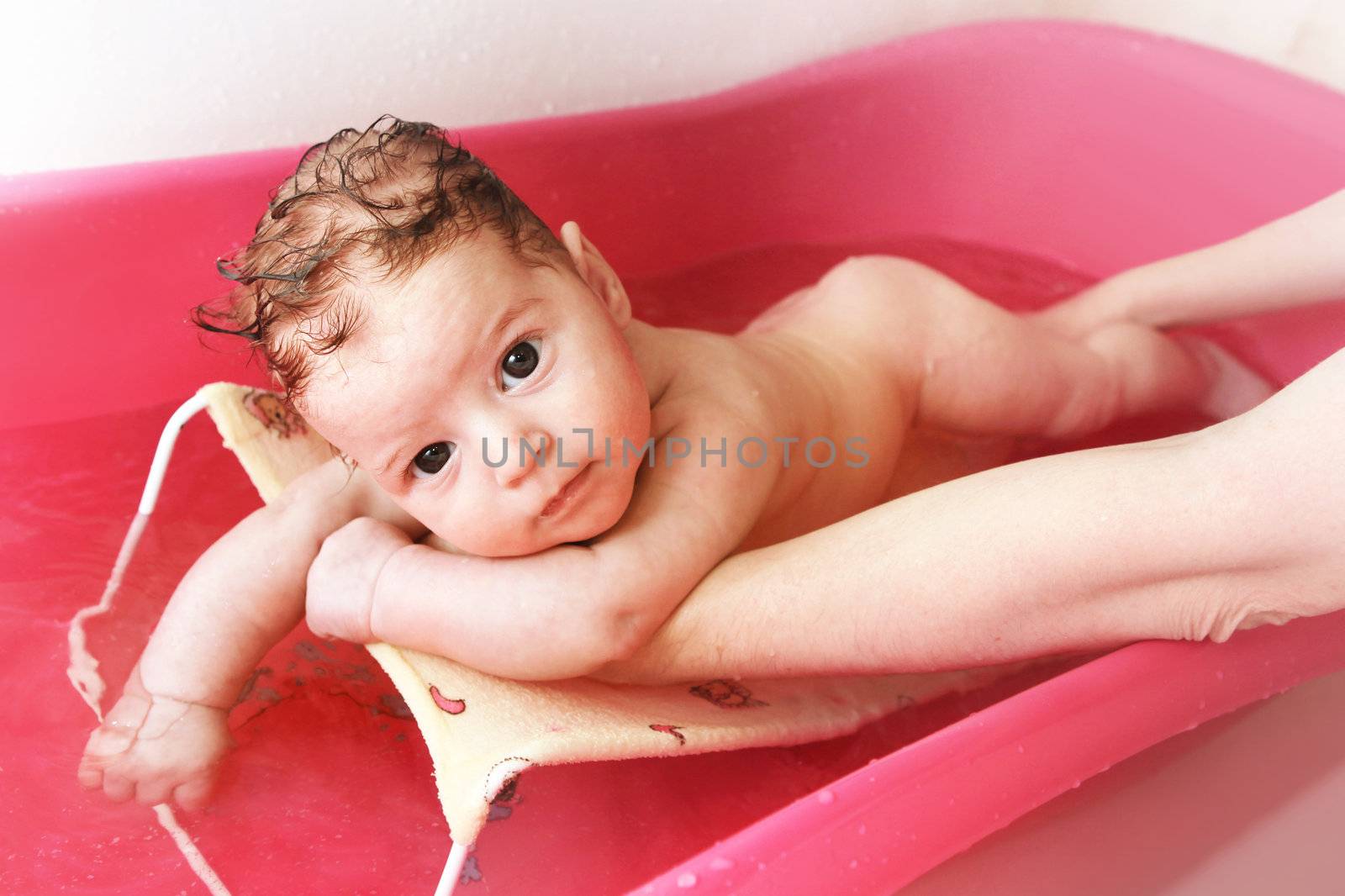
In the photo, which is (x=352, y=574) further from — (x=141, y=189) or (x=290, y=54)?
(x=290, y=54)

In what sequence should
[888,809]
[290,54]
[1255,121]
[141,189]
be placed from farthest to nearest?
[1255,121] → [290,54] → [141,189] → [888,809]

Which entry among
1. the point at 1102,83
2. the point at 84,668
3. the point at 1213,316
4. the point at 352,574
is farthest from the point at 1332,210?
the point at 84,668

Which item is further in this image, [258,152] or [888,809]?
[258,152]

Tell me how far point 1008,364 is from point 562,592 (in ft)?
1.78

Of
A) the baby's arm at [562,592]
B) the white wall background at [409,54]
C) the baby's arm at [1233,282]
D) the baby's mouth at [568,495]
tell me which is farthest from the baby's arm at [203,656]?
the baby's arm at [1233,282]

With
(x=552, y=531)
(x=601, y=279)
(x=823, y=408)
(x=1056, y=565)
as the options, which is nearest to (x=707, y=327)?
(x=823, y=408)

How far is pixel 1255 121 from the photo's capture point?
1.35 m

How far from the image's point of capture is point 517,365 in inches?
31.3

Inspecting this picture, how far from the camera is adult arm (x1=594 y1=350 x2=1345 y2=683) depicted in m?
0.67

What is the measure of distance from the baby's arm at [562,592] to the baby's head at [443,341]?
3 centimetres

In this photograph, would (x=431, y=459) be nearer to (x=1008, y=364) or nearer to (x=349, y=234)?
(x=349, y=234)

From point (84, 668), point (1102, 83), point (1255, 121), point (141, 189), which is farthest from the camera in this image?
point (1102, 83)

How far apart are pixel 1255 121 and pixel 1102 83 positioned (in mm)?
200

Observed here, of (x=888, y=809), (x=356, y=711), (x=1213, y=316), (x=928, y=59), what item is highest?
(x=928, y=59)
